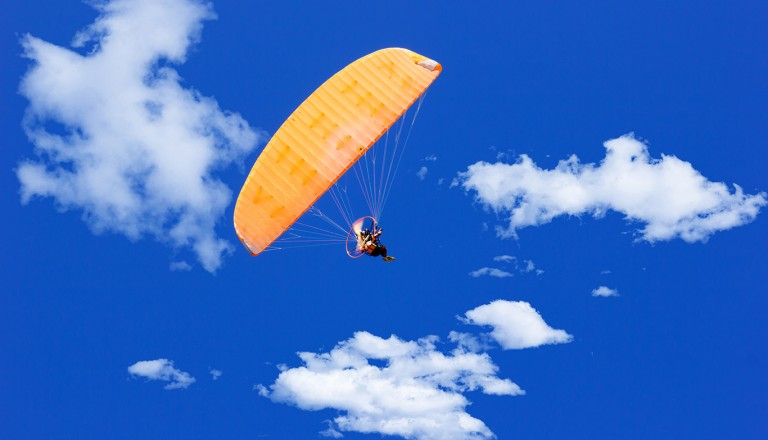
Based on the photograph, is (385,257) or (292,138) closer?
(292,138)

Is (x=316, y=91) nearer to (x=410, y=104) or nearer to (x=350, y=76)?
(x=350, y=76)

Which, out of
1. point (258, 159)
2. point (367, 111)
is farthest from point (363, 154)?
point (258, 159)

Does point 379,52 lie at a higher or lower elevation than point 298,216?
higher

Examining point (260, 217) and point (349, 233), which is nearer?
point (260, 217)

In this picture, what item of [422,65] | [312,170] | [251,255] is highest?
[422,65]

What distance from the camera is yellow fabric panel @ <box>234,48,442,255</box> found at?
3112cm

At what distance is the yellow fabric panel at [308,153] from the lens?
31125mm

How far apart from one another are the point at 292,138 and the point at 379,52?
5212 mm

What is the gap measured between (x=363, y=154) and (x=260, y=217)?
4549 millimetres

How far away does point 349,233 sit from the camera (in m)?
33.6

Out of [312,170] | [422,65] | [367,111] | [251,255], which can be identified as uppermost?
[422,65]

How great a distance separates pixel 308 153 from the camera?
31234 mm

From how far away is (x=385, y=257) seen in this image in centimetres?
3350

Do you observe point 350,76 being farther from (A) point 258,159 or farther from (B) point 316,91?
(A) point 258,159
